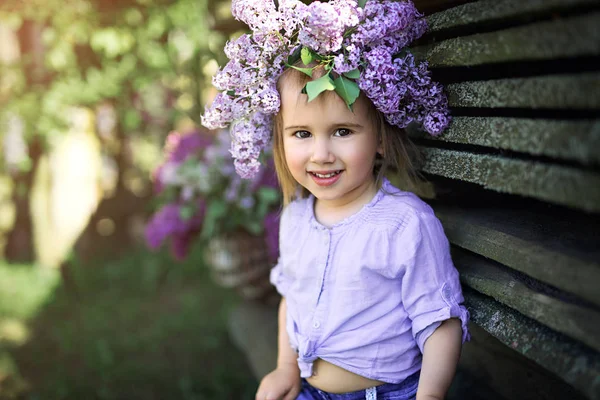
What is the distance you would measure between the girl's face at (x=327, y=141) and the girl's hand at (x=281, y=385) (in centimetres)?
71

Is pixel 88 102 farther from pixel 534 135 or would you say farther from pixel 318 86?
pixel 534 135

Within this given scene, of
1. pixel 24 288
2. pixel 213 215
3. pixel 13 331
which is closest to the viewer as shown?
pixel 213 215

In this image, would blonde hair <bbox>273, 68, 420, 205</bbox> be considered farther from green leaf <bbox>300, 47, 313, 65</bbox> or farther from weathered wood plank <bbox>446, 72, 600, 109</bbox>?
weathered wood plank <bbox>446, 72, 600, 109</bbox>

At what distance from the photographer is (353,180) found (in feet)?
6.31

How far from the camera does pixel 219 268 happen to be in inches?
153

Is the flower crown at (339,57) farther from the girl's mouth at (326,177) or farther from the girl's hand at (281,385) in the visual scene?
the girl's hand at (281,385)

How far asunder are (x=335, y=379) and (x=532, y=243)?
81 cm

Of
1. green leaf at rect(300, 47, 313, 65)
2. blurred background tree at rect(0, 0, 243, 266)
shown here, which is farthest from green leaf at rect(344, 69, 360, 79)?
blurred background tree at rect(0, 0, 243, 266)

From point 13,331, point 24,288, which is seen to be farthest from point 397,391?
point 24,288

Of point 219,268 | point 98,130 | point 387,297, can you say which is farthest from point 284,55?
point 98,130

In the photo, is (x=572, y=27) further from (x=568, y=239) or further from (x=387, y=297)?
(x=387, y=297)

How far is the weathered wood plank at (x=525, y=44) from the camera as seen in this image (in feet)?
3.96

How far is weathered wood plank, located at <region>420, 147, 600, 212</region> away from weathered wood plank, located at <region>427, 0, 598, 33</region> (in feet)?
1.12

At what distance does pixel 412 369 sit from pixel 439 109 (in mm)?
823
